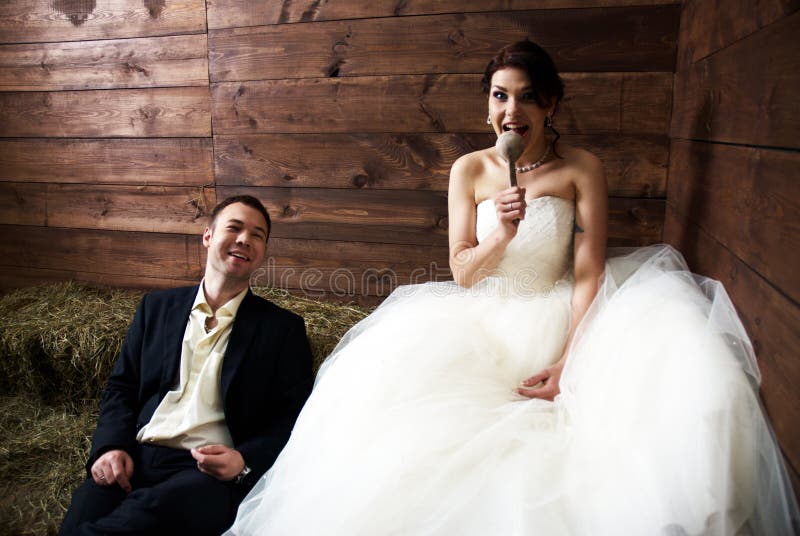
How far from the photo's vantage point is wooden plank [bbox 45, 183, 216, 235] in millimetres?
2814

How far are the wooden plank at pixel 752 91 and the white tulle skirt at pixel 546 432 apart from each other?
1.21ft

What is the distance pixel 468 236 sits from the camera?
1858mm

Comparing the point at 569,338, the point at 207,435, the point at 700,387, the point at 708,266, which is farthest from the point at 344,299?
the point at 700,387

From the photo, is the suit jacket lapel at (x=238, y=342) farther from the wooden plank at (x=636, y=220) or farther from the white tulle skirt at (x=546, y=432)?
the wooden plank at (x=636, y=220)

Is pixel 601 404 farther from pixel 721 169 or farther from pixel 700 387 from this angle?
pixel 721 169

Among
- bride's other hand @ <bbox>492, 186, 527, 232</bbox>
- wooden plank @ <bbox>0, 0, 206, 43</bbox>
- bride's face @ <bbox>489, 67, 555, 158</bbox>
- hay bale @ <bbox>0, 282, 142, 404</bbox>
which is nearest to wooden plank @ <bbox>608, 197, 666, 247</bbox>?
bride's face @ <bbox>489, 67, 555, 158</bbox>

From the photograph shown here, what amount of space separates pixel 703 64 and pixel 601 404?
1069 millimetres

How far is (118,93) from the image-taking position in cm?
281

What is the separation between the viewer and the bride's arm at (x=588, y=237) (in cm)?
168

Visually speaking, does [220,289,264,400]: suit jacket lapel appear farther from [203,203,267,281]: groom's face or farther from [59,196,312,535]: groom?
[203,203,267,281]: groom's face

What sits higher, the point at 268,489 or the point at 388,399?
the point at 388,399

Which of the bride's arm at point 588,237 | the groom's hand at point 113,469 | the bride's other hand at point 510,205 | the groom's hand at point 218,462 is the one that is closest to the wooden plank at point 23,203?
the groom's hand at point 113,469

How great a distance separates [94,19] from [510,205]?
7.38 feet

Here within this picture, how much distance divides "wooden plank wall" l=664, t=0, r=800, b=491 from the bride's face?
0.45m
